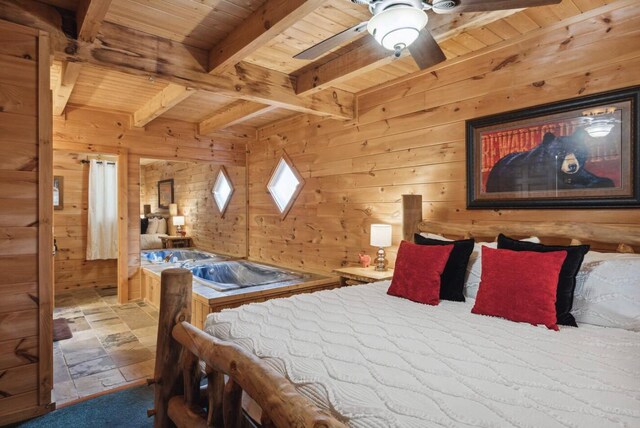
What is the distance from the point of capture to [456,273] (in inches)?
90.3

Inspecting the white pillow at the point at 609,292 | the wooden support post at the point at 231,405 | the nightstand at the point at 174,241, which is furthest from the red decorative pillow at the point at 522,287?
the nightstand at the point at 174,241

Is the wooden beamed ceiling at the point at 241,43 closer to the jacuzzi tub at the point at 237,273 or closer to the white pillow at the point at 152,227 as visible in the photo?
the jacuzzi tub at the point at 237,273

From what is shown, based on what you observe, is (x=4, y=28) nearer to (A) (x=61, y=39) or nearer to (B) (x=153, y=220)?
(A) (x=61, y=39)

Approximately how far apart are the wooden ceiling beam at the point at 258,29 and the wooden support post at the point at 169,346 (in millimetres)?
1488

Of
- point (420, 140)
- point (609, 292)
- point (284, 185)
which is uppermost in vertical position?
point (420, 140)

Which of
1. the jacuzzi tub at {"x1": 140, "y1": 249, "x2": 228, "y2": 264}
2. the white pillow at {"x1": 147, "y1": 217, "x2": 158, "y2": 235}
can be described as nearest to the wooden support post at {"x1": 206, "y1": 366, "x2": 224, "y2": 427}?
the jacuzzi tub at {"x1": 140, "y1": 249, "x2": 228, "y2": 264}

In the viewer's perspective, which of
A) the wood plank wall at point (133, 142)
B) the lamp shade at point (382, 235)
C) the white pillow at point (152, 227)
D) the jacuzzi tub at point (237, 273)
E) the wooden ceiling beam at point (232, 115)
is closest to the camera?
the lamp shade at point (382, 235)

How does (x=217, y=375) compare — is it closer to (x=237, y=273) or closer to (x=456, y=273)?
(x=456, y=273)

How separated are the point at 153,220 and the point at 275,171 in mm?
3724

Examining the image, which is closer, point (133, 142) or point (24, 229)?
point (24, 229)

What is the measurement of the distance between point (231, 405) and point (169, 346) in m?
0.52

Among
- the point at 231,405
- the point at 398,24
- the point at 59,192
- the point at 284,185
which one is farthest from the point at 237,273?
the point at 398,24

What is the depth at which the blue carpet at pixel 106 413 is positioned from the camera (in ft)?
6.83

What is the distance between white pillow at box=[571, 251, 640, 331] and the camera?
1721 mm
